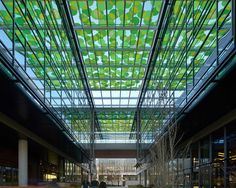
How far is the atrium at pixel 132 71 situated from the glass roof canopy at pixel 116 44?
6 centimetres

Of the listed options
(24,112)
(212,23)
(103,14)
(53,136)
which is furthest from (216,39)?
(53,136)

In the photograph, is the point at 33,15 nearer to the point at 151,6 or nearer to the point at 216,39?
the point at 151,6

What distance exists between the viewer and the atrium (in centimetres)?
1606

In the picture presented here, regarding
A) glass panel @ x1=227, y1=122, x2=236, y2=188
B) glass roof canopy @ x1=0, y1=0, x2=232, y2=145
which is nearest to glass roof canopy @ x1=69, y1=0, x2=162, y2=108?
glass roof canopy @ x1=0, y1=0, x2=232, y2=145

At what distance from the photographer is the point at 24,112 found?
18766mm

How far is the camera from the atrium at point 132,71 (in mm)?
16062

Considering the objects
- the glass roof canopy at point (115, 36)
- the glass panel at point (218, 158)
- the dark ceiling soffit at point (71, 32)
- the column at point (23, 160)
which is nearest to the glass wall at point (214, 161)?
the glass panel at point (218, 158)

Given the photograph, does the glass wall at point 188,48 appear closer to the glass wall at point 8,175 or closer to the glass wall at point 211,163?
the glass wall at point 211,163

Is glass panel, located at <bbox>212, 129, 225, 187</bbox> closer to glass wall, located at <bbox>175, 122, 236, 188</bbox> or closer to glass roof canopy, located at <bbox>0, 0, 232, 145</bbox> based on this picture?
glass wall, located at <bbox>175, 122, 236, 188</bbox>

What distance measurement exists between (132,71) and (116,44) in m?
7.72

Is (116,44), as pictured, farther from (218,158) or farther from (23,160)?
(218,158)

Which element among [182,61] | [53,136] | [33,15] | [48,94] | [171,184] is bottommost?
[171,184]

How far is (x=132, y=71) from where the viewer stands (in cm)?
4047

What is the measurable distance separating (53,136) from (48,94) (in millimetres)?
4828
